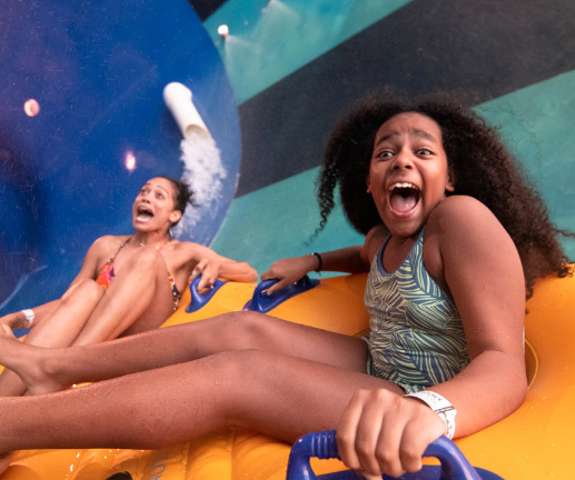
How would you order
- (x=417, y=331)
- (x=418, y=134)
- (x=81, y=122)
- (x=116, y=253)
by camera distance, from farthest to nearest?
(x=81, y=122), (x=116, y=253), (x=418, y=134), (x=417, y=331)

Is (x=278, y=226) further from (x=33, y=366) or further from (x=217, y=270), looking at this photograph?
(x=33, y=366)

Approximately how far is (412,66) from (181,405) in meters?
1.89

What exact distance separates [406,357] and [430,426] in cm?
40

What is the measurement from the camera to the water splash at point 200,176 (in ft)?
8.01

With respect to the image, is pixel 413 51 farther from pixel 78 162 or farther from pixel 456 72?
pixel 78 162

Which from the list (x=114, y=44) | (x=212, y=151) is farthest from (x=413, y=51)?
(x=114, y=44)

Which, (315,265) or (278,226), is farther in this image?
(278,226)

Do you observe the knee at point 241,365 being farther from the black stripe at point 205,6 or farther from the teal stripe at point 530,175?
A: the black stripe at point 205,6

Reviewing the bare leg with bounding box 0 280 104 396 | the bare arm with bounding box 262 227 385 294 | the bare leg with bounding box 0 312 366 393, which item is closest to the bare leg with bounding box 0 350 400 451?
the bare leg with bounding box 0 312 366 393

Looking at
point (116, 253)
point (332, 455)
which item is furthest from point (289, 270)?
point (332, 455)

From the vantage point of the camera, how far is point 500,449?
0.59 meters

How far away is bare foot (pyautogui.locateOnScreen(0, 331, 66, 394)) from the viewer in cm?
90

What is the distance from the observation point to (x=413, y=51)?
2293 mm

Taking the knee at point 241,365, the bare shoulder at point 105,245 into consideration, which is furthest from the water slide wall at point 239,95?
the knee at point 241,365
